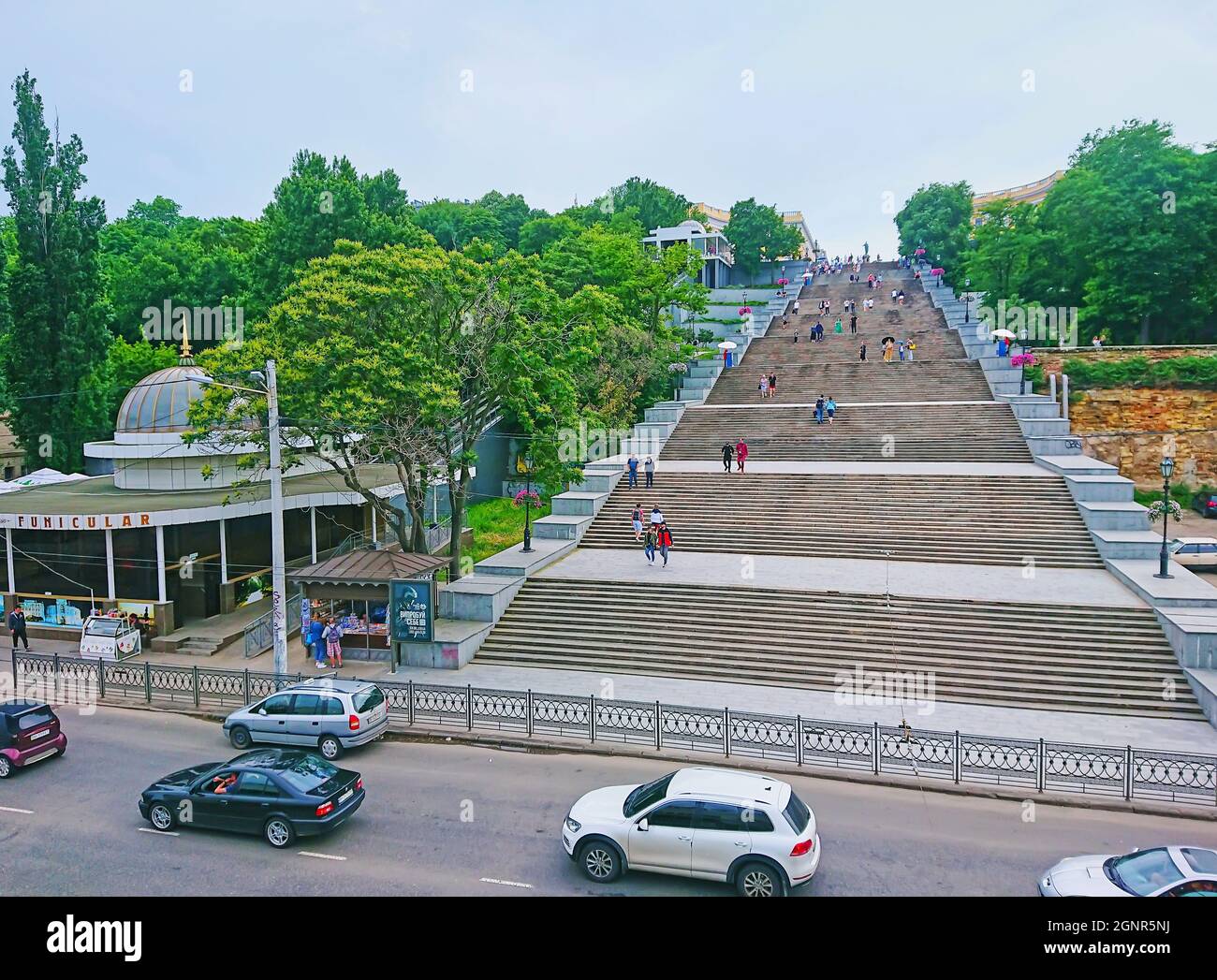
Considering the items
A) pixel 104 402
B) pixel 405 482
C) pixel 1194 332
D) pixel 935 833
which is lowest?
pixel 935 833

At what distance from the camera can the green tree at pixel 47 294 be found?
41.7 m

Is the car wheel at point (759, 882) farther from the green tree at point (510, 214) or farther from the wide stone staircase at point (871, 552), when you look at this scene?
the green tree at point (510, 214)

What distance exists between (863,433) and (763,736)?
939 inches

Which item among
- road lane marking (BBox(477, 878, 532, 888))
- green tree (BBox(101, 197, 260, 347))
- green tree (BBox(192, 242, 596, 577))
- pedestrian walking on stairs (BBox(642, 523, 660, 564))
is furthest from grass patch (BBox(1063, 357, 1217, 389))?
green tree (BBox(101, 197, 260, 347))

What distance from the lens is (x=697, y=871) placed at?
1082 centimetres

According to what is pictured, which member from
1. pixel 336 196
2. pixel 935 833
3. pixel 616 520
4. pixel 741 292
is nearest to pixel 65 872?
pixel 935 833

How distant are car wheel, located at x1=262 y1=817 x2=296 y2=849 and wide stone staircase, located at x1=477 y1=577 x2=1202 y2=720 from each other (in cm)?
941

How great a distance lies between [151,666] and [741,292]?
196ft

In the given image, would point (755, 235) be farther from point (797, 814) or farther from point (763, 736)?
point (797, 814)

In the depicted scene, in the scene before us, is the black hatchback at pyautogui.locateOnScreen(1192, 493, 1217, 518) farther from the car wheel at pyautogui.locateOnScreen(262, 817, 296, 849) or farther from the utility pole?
the car wheel at pyautogui.locateOnScreen(262, 817, 296, 849)

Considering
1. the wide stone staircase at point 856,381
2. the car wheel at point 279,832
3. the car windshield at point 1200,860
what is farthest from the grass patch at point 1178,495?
the car wheel at point 279,832

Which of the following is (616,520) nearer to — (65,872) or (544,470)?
(544,470)

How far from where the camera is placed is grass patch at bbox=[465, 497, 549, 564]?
32188 mm

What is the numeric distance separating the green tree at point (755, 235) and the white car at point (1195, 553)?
6072cm
